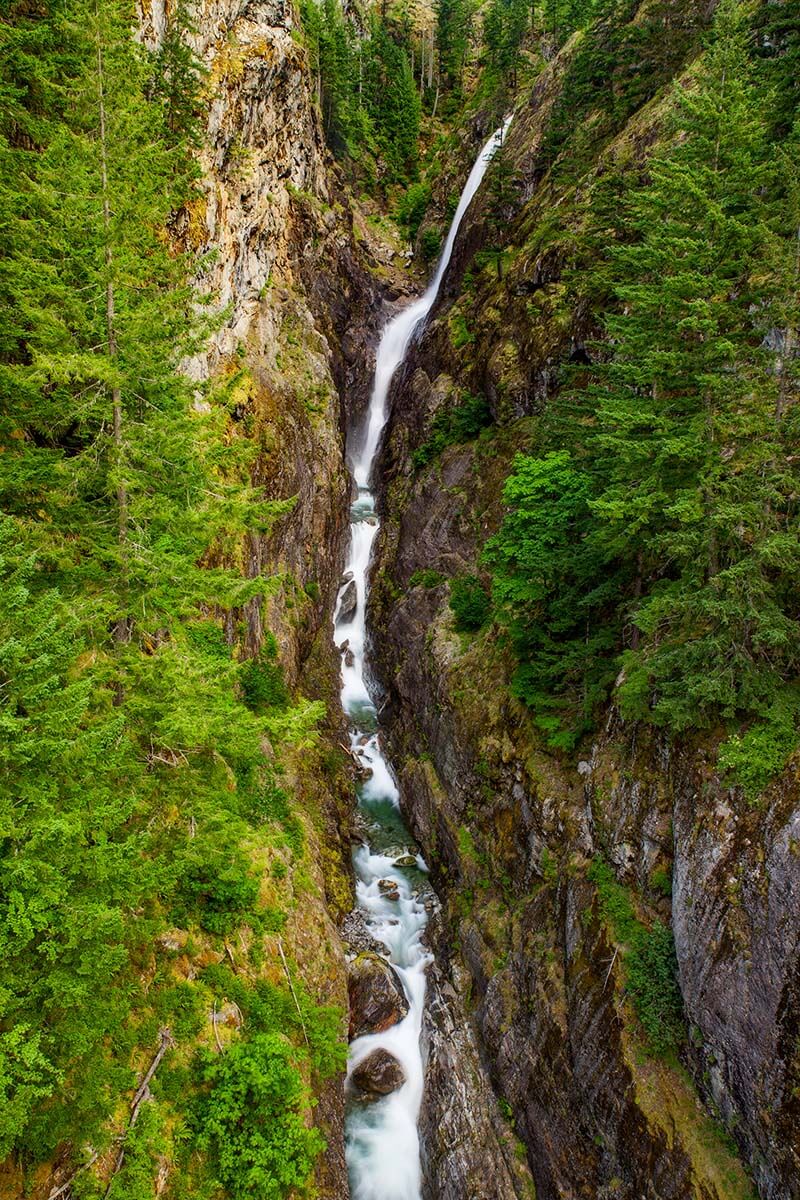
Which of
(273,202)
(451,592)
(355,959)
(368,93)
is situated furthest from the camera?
(368,93)

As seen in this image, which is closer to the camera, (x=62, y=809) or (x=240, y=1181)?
(x=62, y=809)

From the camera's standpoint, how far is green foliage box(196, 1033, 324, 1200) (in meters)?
8.33

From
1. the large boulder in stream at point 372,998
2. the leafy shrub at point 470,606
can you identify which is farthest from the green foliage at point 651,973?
the leafy shrub at point 470,606

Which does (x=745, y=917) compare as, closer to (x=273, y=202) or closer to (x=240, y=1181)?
(x=240, y=1181)

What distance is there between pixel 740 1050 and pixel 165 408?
12.5m

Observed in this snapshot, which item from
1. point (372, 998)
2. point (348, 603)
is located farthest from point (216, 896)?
point (348, 603)

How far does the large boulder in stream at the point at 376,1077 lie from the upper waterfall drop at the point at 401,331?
2778 centimetres

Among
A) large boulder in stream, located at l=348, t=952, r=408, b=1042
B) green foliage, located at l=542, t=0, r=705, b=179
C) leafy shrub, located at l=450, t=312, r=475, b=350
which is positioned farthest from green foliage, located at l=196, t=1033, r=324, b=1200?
green foliage, located at l=542, t=0, r=705, b=179

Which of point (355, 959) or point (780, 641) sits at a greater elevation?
point (780, 641)

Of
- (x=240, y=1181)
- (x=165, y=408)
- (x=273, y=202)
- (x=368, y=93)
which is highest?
(x=368, y=93)

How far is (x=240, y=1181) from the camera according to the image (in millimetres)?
8289

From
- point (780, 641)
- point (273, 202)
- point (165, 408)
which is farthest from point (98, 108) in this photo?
point (273, 202)

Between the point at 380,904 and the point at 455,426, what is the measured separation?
66.2 ft

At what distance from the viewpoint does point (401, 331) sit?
38.3 meters
